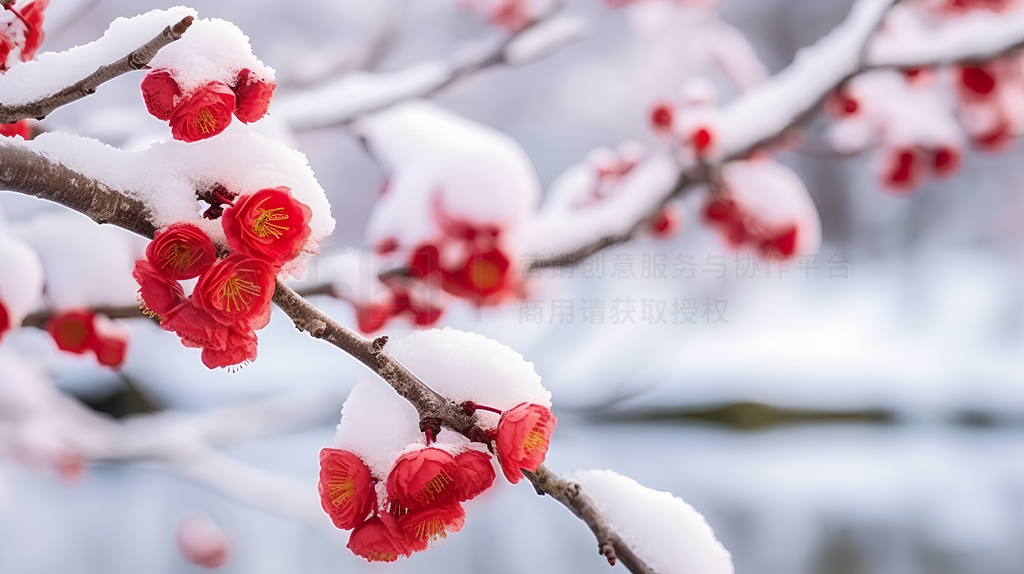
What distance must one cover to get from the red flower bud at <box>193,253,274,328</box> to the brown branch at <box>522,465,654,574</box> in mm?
103

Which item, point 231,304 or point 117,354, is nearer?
point 231,304

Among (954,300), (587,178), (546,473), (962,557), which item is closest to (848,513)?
(962,557)

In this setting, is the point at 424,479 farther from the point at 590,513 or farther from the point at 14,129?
the point at 14,129

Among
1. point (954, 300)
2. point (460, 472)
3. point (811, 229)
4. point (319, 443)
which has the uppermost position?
point (954, 300)

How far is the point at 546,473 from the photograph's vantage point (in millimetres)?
219

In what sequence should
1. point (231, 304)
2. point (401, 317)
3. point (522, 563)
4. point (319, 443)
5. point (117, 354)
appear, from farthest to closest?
point (319, 443)
point (522, 563)
point (401, 317)
point (117, 354)
point (231, 304)

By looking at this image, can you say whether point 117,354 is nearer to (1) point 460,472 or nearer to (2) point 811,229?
(1) point 460,472

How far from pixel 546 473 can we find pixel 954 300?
1122 millimetres

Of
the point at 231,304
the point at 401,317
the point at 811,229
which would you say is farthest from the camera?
the point at 811,229

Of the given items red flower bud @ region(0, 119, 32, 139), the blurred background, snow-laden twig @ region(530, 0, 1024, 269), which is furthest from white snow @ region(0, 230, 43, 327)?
the blurred background

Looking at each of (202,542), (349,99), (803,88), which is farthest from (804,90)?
(202,542)

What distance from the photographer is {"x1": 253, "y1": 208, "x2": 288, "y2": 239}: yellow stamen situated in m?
0.18

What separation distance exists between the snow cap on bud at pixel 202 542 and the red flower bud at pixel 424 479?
0.80m

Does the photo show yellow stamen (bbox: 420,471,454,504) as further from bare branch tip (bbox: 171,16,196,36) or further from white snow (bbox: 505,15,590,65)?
white snow (bbox: 505,15,590,65)
